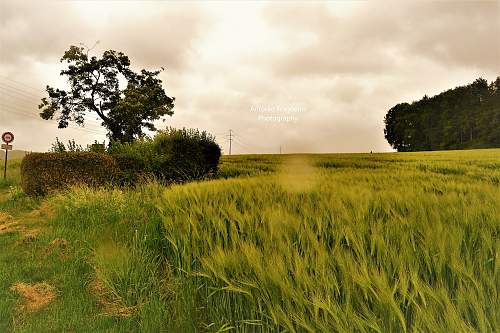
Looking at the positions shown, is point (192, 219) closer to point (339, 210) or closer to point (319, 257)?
point (339, 210)

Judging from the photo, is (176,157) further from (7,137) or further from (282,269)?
(7,137)

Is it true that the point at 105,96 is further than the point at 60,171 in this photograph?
Yes

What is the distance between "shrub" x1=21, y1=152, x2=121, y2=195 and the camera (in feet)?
41.1

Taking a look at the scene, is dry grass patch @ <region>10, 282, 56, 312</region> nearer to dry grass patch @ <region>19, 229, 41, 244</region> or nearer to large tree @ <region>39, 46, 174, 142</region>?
dry grass patch @ <region>19, 229, 41, 244</region>

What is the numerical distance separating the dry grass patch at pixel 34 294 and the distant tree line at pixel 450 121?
115ft

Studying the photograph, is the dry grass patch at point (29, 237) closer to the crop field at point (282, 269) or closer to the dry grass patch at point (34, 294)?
the crop field at point (282, 269)

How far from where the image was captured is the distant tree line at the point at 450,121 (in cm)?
3170

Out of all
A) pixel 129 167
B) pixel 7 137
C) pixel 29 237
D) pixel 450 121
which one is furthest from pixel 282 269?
pixel 450 121

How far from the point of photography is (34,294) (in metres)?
4.14

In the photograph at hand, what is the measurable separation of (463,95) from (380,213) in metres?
42.5

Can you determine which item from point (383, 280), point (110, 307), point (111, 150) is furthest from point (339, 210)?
point (111, 150)

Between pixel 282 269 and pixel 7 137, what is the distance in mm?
26882

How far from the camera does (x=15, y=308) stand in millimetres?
3799

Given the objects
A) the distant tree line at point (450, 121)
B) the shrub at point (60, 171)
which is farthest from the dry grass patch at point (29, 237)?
the distant tree line at point (450, 121)
